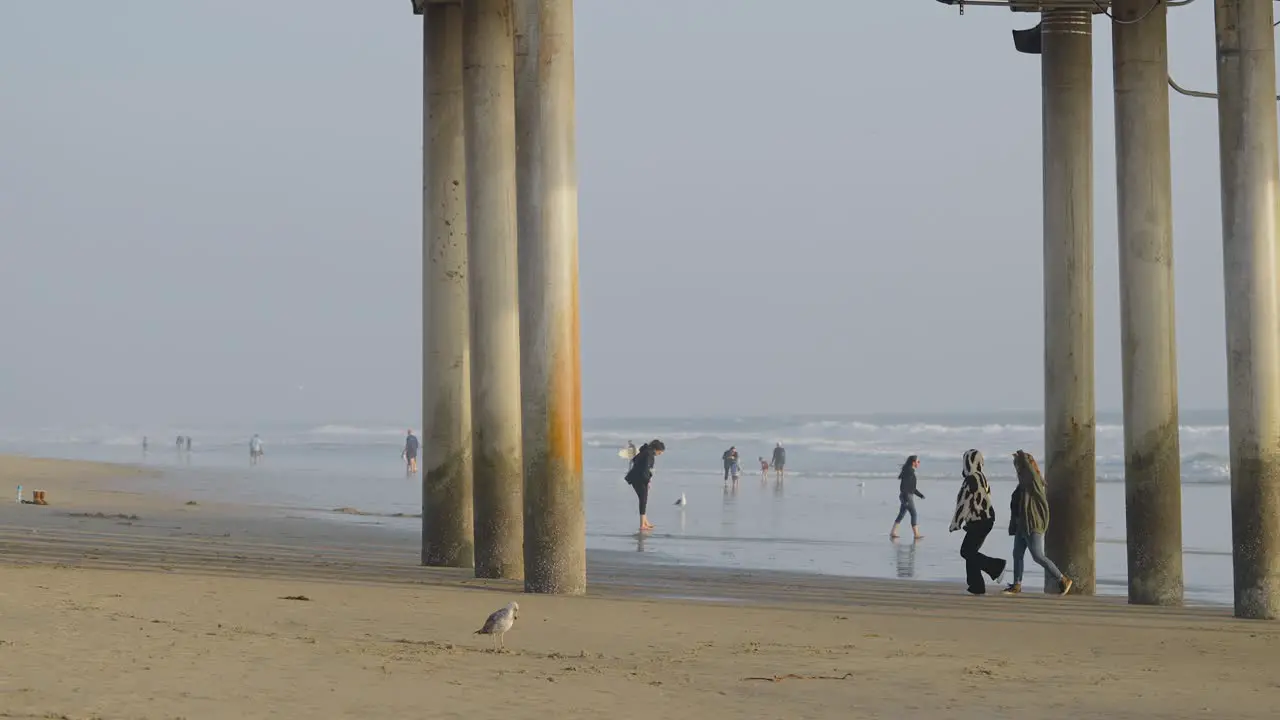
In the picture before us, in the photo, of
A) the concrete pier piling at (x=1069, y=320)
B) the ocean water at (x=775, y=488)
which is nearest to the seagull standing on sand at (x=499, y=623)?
the concrete pier piling at (x=1069, y=320)

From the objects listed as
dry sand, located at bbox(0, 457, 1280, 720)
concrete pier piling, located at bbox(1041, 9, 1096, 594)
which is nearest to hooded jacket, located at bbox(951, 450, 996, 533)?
concrete pier piling, located at bbox(1041, 9, 1096, 594)

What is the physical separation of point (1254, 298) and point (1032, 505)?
370cm

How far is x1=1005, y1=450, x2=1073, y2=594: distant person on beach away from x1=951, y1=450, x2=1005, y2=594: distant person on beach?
21 centimetres

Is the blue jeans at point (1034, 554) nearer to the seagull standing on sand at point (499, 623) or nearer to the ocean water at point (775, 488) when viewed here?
the ocean water at point (775, 488)

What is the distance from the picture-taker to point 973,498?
15453 millimetres

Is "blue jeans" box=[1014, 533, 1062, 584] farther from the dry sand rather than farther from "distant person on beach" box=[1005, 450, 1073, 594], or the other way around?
the dry sand

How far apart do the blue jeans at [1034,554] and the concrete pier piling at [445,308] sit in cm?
511

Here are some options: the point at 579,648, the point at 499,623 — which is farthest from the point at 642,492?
the point at 499,623

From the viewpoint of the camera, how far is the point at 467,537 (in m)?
16.2

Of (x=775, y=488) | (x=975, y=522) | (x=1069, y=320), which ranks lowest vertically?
(x=775, y=488)

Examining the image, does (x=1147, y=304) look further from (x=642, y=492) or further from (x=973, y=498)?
(x=642, y=492)

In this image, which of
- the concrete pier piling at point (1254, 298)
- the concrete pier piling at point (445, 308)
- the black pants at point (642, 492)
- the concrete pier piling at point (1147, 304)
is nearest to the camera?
the concrete pier piling at point (1254, 298)

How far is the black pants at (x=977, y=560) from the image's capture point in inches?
602

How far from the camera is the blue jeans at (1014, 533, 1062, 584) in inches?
603
